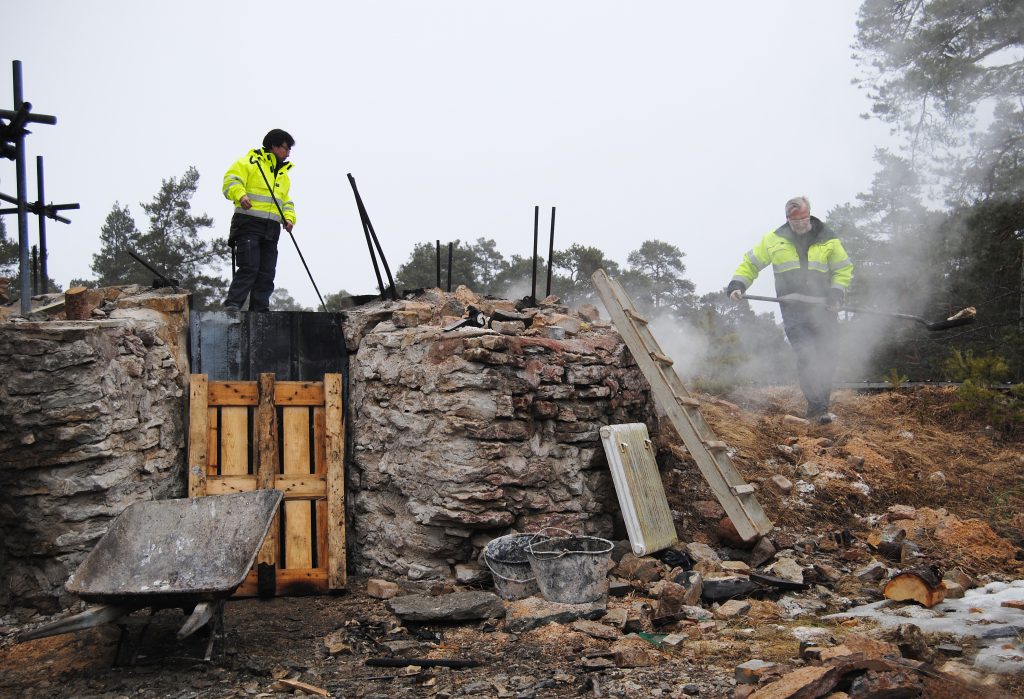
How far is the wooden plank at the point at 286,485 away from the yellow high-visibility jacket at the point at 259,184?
2504mm

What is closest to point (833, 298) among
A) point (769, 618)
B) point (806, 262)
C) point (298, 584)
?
point (806, 262)

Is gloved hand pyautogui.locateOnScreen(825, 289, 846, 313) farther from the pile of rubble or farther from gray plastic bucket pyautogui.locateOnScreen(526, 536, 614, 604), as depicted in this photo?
gray plastic bucket pyautogui.locateOnScreen(526, 536, 614, 604)

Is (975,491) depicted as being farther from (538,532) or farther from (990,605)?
(538,532)

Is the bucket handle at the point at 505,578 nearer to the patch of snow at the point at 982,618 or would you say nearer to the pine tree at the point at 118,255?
the patch of snow at the point at 982,618

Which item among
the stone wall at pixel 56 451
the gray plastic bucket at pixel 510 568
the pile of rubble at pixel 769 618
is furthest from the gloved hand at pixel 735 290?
the stone wall at pixel 56 451

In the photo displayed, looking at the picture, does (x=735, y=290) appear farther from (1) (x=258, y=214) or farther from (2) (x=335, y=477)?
(1) (x=258, y=214)

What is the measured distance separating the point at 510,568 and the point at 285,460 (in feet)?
6.39

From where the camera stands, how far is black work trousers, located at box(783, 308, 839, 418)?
7.62m

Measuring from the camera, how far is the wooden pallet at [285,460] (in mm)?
5516

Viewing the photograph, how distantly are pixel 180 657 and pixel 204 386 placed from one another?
2.17 m

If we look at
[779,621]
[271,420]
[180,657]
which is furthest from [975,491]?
[180,657]

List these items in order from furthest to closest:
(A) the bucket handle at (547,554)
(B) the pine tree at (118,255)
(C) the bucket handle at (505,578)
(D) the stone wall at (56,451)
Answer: (B) the pine tree at (118,255) < (C) the bucket handle at (505,578) < (D) the stone wall at (56,451) < (A) the bucket handle at (547,554)

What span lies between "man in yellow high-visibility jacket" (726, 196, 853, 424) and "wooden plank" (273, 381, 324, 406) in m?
4.11

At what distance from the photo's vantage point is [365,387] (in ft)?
20.0
